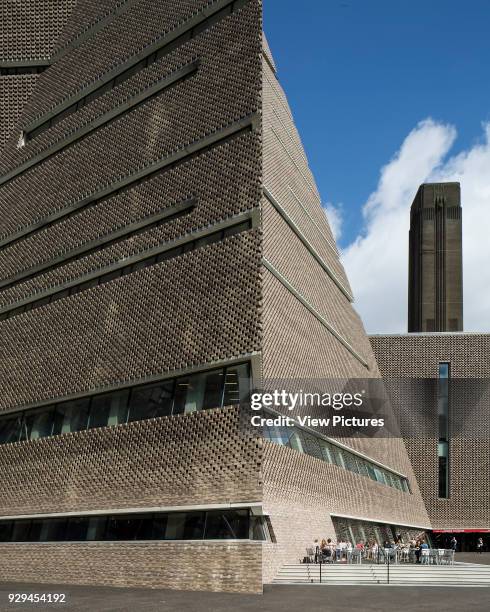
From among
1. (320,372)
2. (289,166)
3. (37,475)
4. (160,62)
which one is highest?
(160,62)

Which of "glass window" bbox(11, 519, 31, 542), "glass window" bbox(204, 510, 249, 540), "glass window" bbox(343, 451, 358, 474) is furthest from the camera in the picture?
"glass window" bbox(343, 451, 358, 474)

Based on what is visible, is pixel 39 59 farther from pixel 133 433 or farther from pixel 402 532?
Result: pixel 402 532

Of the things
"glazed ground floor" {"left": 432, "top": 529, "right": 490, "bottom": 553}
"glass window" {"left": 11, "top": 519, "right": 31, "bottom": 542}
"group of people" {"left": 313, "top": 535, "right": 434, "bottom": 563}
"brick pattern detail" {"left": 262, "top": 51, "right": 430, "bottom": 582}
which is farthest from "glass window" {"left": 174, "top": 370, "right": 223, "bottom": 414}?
"glazed ground floor" {"left": 432, "top": 529, "right": 490, "bottom": 553}

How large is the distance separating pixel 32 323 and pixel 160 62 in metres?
12.4

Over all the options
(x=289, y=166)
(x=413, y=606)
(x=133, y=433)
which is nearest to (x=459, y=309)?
(x=289, y=166)

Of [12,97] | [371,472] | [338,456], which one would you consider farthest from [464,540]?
[12,97]

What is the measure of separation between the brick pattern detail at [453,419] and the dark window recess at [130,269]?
88.2 feet

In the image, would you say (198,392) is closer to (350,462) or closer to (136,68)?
(350,462)

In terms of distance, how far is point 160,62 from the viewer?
35531 mm

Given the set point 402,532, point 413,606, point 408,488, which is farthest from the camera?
point 408,488

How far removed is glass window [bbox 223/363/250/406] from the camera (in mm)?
25327

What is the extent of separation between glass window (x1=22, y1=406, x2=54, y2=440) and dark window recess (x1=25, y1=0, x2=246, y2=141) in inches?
595

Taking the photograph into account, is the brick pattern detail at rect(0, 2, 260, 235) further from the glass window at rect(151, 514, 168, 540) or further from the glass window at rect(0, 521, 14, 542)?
the glass window at rect(151, 514, 168, 540)

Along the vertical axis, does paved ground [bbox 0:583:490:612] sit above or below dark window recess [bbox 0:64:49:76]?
below
